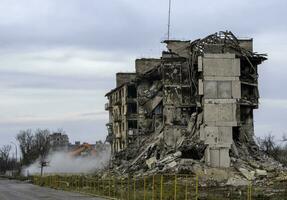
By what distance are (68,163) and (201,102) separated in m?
69.6

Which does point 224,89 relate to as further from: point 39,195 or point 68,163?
point 68,163

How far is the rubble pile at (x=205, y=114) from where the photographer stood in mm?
74688

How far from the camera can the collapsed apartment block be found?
76062mm

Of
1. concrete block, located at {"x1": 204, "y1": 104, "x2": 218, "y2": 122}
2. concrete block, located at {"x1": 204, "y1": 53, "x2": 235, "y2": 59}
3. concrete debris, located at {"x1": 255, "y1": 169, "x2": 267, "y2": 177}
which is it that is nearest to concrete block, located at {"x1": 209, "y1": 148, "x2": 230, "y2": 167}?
concrete block, located at {"x1": 204, "y1": 104, "x2": 218, "y2": 122}

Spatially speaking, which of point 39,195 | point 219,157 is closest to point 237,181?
point 219,157

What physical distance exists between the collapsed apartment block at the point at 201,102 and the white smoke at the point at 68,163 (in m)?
30.6

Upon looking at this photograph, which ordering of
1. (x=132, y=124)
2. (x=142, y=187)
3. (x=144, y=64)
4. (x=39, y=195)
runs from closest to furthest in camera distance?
(x=39, y=195) → (x=142, y=187) → (x=132, y=124) → (x=144, y=64)

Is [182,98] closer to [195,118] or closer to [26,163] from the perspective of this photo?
[195,118]

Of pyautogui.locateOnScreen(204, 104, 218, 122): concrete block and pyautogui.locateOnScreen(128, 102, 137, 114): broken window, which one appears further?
pyautogui.locateOnScreen(128, 102, 137, 114): broken window

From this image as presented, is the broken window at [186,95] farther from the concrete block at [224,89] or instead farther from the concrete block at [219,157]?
the concrete block at [219,157]

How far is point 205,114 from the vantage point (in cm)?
7638

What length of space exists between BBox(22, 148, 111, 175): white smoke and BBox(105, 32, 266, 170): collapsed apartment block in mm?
30606

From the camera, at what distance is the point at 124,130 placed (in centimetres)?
10994

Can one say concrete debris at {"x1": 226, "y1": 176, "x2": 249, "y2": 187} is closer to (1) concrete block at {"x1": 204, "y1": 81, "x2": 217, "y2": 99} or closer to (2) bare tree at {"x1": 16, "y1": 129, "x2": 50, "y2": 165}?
(1) concrete block at {"x1": 204, "y1": 81, "x2": 217, "y2": 99}
